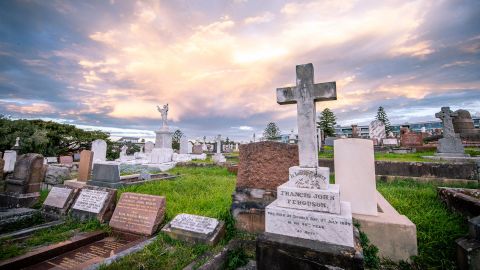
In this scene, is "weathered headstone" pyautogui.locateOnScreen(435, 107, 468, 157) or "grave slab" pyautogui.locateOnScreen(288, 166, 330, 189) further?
"weathered headstone" pyautogui.locateOnScreen(435, 107, 468, 157)

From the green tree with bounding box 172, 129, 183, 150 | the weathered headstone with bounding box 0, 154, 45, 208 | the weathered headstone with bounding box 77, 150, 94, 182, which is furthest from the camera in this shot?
the green tree with bounding box 172, 129, 183, 150

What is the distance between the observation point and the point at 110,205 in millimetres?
4562

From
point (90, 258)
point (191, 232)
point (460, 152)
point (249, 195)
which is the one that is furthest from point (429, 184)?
point (90, 258)

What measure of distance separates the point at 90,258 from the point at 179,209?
160 cm

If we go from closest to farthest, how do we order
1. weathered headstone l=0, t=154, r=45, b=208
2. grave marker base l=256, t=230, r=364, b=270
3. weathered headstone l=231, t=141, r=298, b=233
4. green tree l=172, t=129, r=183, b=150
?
1. grave marker base l=256, t=230, r=364, b=270
2. weathered headstone l=231, t=141, r=298, b=233
3. weathered headstone l=0, t=154, r=45, b=208
4. green tree l=172, t=129, r=183, b=150

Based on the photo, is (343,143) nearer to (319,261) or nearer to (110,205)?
(319,261)

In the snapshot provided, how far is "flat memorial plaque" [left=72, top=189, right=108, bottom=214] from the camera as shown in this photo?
14.7 ft

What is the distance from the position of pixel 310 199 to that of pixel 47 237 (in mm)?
4612

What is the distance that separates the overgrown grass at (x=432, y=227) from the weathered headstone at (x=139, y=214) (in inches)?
153

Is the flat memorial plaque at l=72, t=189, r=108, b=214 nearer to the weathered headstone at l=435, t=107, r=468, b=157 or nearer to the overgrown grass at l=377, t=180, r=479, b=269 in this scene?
the overgrown grass at l=377, t=180, r=479, b=269

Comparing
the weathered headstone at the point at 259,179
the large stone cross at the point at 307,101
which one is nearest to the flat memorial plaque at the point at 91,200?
the weathered headstone at the point at 259,179

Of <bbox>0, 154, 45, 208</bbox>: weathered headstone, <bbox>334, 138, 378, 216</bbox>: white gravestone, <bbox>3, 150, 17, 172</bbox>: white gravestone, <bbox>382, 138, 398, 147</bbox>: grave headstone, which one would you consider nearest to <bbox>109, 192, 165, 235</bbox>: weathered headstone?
<bbox>334, 138, 378, 216</bbox>: white gravestone

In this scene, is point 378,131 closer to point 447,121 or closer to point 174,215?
point 447,121

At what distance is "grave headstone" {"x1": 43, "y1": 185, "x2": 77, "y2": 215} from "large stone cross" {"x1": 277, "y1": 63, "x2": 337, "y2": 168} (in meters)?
5.33
